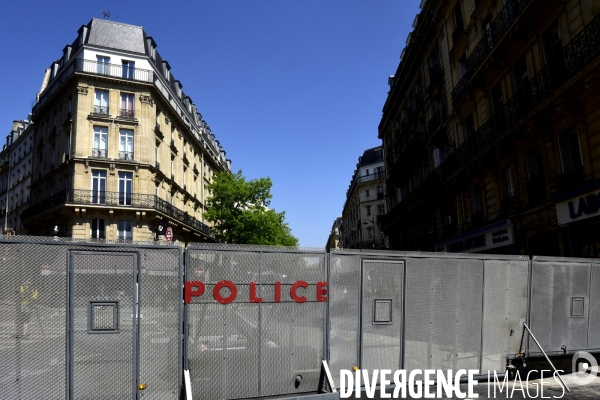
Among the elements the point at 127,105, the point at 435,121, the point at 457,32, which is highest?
the point at 457,32

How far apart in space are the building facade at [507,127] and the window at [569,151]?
3cm

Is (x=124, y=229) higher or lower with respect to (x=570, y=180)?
lower

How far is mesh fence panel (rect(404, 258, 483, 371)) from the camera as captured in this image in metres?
7.88

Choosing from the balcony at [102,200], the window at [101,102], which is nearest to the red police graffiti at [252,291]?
the balcony at [102,200]

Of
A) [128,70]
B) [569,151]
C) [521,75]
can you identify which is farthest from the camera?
[128,70]

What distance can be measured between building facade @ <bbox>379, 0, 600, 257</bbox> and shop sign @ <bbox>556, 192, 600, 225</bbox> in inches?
1.2

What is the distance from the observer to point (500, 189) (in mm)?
18266

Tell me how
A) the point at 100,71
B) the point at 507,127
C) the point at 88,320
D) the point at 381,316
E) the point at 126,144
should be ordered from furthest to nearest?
1. the point at 100,71
2. the point at 126,144
3. the point at 507,127
4. the point at 381,316
5. the point at 88,320

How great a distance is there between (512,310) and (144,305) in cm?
683

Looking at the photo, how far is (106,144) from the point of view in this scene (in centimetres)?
3136

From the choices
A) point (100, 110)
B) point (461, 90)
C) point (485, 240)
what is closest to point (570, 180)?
point (485, 240)

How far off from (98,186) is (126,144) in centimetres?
351

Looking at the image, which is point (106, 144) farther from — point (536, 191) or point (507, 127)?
point (536, 191)

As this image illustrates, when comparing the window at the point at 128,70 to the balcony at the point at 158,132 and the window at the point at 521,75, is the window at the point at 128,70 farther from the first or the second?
the window at the point at 521,75
